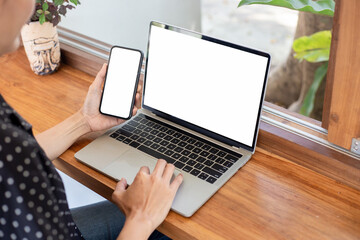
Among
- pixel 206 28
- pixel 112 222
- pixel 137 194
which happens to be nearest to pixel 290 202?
pixel 137 194

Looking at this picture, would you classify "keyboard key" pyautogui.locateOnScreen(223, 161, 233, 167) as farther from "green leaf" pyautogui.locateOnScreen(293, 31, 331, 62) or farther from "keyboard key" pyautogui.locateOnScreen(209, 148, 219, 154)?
"green leaf" pyautogui.locateOnScreen(293, 31, 331, 62)

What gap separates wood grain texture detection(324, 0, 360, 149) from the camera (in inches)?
31.3

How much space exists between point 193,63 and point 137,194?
0.33m

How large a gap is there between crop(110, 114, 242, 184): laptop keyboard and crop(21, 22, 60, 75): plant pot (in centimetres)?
40

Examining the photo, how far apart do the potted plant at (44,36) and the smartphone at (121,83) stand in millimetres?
293

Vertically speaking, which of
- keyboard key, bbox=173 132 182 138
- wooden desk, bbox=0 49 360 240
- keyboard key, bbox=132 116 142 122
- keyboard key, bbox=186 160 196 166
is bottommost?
wooden desk, bbox=0 49 360 240

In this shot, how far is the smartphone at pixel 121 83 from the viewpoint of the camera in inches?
40.4

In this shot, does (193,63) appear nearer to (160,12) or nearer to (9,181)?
(9,181)

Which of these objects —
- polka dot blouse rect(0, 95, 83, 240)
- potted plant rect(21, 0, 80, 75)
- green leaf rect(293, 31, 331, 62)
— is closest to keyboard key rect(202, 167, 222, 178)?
polka dot blouse rect(0, 95, 83, 240)

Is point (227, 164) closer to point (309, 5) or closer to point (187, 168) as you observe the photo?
point (187, 168)

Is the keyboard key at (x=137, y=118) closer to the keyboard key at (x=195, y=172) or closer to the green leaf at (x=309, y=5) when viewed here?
the keyboard key at (x=195, y=172)

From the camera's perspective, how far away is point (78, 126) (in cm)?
103

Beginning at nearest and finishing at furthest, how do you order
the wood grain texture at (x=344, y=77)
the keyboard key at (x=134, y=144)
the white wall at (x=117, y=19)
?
1. the wood grain texture at (x=344, y=77)
2. the keyboard key at (x=134, y=144)
3. the white wall at (x=117, y=19)

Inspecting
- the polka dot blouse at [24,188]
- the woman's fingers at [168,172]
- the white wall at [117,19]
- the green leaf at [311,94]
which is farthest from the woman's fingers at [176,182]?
the green leaf at [311,94]
